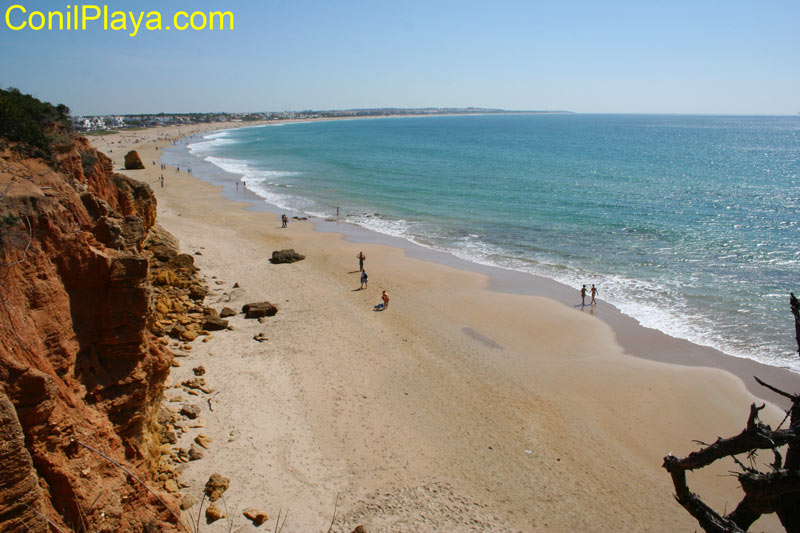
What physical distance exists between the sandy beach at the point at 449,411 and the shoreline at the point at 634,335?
0.37 feet

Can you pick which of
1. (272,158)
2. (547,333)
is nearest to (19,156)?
(547,333)

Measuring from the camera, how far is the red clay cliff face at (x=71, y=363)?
6055 mm

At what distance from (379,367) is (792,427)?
41.2 ft

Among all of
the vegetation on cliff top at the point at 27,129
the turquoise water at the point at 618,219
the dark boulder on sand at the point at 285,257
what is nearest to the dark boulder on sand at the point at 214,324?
the vegetation on cliff top at the point at 27,129

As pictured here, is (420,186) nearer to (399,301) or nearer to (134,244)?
(399,301)

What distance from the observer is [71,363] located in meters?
7.57

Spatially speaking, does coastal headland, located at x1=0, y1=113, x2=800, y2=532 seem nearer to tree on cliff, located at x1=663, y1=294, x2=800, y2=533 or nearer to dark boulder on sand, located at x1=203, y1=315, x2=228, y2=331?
dark boulder on sand, located at x1=203, y1=315, x2=228, y2=331

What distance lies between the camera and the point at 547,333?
63.2 feet

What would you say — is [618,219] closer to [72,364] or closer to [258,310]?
[258,310]

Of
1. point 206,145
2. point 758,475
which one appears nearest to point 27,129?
point 758,475

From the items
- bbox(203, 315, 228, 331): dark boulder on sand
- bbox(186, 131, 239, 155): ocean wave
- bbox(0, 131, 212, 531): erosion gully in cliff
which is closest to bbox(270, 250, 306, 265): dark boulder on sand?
bbox(203, 315, 228, 331): dark boulder on sand

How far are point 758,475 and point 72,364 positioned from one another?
8.79 meters

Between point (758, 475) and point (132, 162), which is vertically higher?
point (132, 162)

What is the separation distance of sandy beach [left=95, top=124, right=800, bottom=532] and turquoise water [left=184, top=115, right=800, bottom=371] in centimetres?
390
